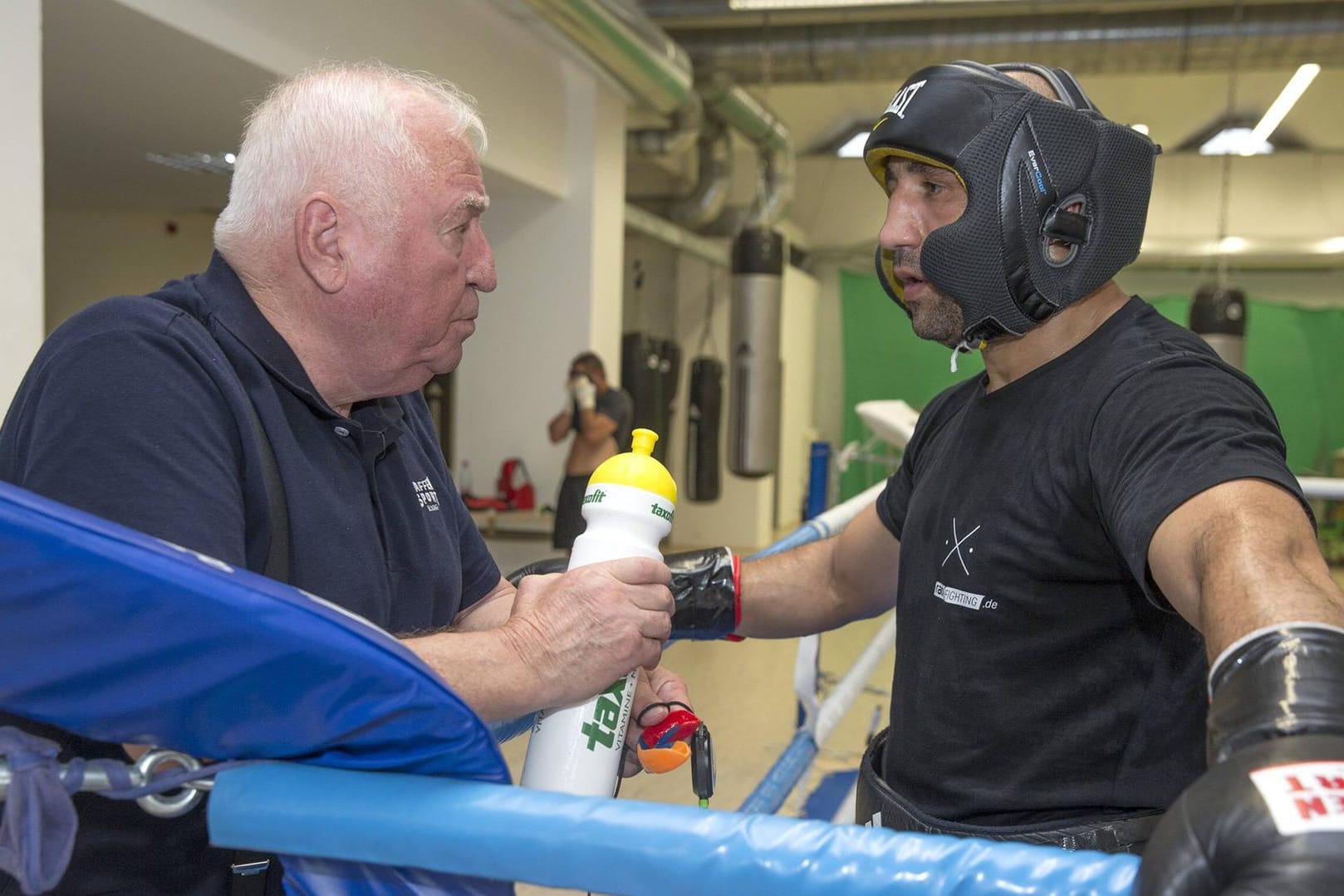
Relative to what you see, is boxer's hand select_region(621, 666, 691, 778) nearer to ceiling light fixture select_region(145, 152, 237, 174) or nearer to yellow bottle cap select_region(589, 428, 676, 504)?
yellow bottle cap select_region(589, 428, 676, 504)

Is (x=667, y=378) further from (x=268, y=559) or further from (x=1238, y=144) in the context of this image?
(x=268, y=559)

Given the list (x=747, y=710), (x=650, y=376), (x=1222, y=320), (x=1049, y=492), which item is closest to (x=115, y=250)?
(x=650, y=376)

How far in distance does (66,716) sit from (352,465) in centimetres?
48

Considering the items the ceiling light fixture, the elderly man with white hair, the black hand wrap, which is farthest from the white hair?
the ceiling light fixture

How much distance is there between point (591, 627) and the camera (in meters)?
1.00

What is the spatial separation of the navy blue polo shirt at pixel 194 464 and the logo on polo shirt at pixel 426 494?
0.18ft

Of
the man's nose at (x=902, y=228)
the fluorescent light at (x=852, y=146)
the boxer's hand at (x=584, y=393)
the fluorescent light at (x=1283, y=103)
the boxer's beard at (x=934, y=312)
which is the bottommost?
the boxer's hand at (x=584, y=393)

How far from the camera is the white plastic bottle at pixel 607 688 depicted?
1.00 metres

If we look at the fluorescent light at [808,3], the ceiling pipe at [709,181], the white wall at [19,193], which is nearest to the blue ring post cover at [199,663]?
the white wall at [19,193]

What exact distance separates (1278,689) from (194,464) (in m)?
0.77

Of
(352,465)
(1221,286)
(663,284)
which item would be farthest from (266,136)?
(663,284)

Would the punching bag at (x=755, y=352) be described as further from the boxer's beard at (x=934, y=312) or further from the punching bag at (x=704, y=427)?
the boxer's beard at (x=934, y=312)

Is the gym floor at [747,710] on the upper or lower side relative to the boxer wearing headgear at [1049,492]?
lower

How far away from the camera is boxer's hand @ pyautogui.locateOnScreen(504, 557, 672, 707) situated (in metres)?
0.99
